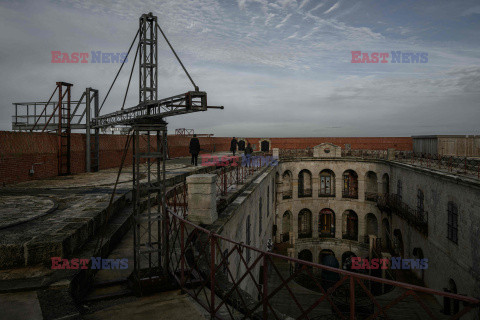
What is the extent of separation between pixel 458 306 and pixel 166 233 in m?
15.6

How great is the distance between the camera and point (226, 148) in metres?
42.8

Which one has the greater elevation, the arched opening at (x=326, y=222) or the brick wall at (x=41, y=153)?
the brick wall at (x=41, y=153)

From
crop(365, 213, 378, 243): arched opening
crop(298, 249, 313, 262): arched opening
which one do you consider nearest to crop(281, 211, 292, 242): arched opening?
crop(298, 249, 313, 262): arched opening

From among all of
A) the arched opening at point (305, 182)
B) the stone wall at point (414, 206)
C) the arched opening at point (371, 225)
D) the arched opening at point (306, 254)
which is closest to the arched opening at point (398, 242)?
the stone wall at point (414, 206)

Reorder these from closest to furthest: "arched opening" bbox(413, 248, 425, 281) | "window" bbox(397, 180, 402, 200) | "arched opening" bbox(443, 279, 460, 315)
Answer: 1. "arched opening" bbox(443, 279, 460, 315)
2. "arched opening" bbox(413, 248, 425, 281)
3. "window" bbox(397, 180, 402, 200)

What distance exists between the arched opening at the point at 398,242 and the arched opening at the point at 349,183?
7.96m

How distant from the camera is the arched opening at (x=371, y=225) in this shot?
31791mm

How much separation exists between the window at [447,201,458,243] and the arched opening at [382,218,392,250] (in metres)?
12.0

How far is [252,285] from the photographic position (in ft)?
44.8

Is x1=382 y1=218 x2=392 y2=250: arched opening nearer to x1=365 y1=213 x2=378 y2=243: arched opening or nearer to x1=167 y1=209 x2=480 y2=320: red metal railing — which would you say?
x1=365 y1=213 x2=378 y2=243: arched opening

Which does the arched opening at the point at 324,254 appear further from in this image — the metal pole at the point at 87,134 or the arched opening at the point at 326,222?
the metal pole at the point at 87,134

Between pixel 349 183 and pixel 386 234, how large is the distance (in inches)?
266

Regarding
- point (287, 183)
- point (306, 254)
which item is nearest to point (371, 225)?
point (306, 254)

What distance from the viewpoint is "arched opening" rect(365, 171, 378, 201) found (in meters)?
32.0
